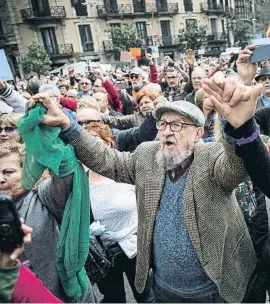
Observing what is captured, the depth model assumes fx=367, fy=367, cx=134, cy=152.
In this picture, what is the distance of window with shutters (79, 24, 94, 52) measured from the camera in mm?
33438

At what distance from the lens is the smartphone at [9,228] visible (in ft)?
3.51

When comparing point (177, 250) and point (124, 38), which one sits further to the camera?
point (124, 38)

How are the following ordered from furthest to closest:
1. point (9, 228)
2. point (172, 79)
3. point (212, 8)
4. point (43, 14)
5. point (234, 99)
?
point (212, 8) → point (43, 14) → point (172, 79) → point (234, 99) → point (9, 228)

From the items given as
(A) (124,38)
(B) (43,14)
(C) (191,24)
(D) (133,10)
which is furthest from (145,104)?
(C) (191,24)

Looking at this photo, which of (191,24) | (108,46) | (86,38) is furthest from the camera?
(191,24)

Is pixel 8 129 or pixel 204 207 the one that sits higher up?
pixel 8 129

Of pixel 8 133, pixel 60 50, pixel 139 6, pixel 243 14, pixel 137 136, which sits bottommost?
pixel 243 14

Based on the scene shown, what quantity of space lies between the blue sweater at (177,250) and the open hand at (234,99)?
55cm

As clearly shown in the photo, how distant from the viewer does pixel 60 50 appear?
106 feet

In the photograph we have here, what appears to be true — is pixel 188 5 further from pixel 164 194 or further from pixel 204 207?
pixel 204 207

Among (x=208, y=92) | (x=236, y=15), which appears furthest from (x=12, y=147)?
(x=236, y=15)

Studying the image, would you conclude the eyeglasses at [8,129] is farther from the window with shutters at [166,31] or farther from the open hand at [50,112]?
the window with shutters at [166,31]

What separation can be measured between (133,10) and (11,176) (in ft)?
122

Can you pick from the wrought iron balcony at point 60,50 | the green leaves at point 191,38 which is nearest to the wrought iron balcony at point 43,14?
the wrought iron balcony at point 60,50
